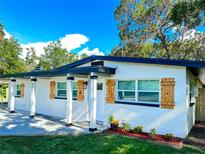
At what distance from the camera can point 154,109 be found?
8.66 m

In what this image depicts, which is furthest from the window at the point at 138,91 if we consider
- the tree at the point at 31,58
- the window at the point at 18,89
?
the tree at the point at 31,58

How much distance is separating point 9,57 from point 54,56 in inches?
478

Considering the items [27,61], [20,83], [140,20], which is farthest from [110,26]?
[27,61]

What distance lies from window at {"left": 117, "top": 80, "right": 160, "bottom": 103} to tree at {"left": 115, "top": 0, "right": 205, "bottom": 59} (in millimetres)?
13577

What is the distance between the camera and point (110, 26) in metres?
26.2

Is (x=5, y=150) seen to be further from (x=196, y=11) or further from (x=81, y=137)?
(x=196, y=11)

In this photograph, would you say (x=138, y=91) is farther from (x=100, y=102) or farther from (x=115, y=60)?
(x=100, y=102)

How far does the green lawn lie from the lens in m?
6.24

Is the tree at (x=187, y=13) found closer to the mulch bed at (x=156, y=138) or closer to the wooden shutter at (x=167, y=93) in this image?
the wooden shutter at (x=167, y=93)

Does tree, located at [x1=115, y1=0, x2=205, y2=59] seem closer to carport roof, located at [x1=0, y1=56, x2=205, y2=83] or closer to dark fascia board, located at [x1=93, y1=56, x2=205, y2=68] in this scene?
carport roof, located at [x1=0, y1=56, x2=205, y2=83]

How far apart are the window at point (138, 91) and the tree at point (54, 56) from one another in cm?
3211

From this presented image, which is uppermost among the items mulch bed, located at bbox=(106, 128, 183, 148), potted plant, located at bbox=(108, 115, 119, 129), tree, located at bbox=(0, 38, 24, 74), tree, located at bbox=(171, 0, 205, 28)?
tree, located at bbox=(171, 0, 205, 28)

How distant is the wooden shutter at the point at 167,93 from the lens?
26.8ft

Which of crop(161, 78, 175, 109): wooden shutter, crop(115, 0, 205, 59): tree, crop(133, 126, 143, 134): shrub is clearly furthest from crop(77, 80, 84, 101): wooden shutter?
crop(115, 0, 205, 59): tree
